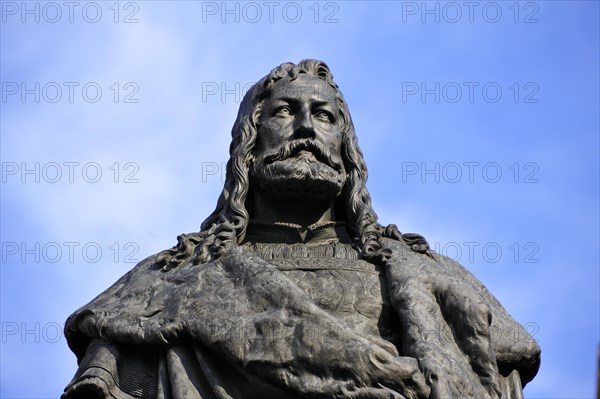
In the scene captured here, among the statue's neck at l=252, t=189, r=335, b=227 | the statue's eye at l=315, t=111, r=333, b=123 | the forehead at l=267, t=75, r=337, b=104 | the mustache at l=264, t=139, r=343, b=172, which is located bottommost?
the statue's neck at l=252, t=189, r=335, b=227

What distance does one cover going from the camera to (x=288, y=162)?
19953mm

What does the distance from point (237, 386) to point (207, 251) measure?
1720 millimetres

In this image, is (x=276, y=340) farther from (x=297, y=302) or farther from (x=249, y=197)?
(x=249, y=197)

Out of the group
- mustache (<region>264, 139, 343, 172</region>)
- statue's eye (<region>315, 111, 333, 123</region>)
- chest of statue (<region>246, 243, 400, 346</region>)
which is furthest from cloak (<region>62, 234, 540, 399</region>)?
statue's eye (<region>315, 111, 333, 123</region>)

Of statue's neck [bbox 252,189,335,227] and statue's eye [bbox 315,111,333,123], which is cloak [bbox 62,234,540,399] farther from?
statue's eye [bbox 315,111,333,123]

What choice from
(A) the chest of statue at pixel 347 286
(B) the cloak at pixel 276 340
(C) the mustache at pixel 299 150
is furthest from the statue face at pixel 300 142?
(B) the cloak at pixel 276 340

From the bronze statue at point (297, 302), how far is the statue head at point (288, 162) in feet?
0.04

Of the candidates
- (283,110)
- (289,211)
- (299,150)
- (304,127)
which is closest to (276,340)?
(289,211)

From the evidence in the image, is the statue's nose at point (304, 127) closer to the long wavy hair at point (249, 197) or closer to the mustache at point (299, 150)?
the mustache at point (299, 150)

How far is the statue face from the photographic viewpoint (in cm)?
1992

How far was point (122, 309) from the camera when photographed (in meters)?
19.2

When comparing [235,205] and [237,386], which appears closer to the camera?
[237,386]

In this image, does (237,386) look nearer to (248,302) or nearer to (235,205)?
(248,302)

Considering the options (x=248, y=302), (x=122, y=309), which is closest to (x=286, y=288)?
(x=248, y=302)
